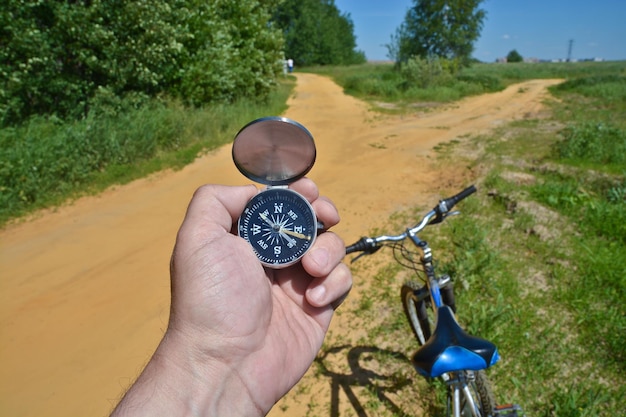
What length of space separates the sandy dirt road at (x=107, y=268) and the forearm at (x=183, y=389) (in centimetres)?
200

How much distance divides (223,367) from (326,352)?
213 centimetres

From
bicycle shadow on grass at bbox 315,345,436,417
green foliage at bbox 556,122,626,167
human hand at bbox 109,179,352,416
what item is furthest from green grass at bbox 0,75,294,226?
green foliage at bbox 556,122,626,167

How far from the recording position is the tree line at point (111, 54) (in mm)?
8438

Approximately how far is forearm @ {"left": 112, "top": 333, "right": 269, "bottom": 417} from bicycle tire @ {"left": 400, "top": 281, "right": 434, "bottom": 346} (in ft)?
5.90

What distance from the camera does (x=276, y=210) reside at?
6.28 feet

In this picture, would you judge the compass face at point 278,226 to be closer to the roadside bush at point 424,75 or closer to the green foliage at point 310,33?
the roadside bush at point 424,75

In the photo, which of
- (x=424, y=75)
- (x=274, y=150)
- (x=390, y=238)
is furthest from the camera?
A: (x=424, y=75)

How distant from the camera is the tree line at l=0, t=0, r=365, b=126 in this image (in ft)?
27.7

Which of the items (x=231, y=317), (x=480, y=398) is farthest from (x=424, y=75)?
(x=231, y=317)

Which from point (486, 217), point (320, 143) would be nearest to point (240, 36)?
point (320, 143)

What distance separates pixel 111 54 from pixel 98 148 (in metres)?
2.98

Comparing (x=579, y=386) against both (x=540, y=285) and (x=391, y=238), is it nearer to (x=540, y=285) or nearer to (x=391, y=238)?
(x=540, y=285)

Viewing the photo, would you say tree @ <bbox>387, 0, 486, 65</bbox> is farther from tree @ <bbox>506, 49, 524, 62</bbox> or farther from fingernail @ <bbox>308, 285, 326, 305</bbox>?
tree @ <bbox>506, 49, 524, 62</bbox>

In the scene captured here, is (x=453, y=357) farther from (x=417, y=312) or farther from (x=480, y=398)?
(x=417, y=312)
